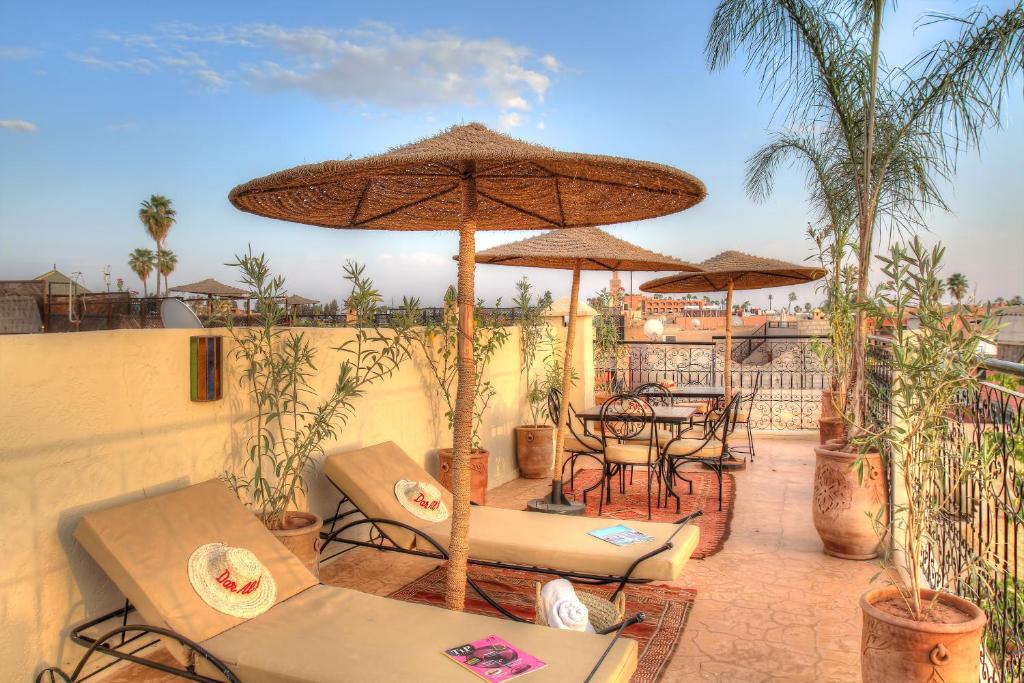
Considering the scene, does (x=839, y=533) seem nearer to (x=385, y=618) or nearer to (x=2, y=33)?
(x=385, y=618)

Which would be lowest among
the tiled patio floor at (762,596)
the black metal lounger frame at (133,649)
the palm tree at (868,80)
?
the tiled patio floor at (762,596)

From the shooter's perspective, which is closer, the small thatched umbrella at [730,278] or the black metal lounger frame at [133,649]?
the black metal lounger frame at [133,649]

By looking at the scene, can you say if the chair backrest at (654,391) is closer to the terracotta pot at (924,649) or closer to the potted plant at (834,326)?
the potted plant at (834,326)

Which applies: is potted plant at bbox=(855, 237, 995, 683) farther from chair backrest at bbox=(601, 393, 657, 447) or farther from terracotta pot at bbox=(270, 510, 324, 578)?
chair backrest at bbox=(601, 393, 657, 447)

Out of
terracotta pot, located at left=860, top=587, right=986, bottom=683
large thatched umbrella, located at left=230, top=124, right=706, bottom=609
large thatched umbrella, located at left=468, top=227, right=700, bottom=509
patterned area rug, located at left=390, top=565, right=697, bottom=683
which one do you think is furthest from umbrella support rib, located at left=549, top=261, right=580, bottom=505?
terracotta pot, located at left=860, top=587, right=986, bottom=683

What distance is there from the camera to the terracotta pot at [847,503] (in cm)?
454

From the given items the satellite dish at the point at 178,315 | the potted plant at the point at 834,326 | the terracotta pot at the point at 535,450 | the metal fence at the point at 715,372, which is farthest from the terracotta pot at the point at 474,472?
the metal fence at the point at 715,372

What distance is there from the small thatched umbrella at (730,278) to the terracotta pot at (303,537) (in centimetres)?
536

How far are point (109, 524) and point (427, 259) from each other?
720 centimetres

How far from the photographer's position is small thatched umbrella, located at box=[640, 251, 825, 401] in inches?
311

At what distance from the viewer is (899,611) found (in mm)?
2594

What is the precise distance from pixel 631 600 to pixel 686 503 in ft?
7.88

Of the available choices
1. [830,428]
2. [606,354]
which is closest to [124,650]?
[830,428]

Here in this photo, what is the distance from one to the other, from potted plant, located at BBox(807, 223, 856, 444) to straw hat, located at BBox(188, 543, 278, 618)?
4.30 m
